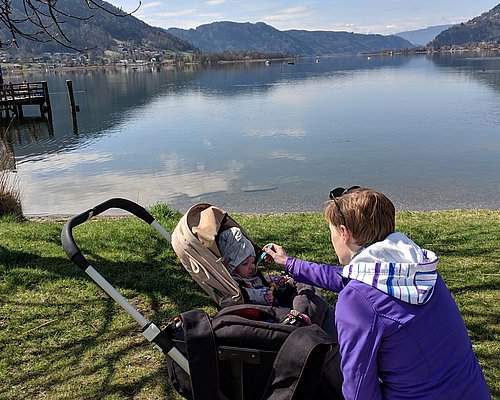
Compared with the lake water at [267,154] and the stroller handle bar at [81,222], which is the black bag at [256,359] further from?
the lake water at [267,154]

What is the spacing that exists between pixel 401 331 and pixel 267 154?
54.6 feet

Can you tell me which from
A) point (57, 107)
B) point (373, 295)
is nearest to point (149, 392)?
point (373, 295)

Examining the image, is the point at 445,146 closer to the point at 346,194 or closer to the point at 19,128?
the point at 346,194

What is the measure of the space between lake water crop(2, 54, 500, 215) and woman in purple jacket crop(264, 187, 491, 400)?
379 inches

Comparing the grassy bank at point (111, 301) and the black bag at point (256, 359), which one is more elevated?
the black bag at point (256, 359)

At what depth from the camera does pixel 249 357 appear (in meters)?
2.57

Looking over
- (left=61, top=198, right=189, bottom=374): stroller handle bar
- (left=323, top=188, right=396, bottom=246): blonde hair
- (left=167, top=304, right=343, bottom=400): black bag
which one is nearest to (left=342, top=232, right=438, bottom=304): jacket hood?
(left=323, top=188, right=396, bottom=246): blonde hair

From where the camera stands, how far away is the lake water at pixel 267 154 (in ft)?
43.7

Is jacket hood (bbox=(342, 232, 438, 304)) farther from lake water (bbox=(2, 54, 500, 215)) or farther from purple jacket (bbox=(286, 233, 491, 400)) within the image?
lake water (bbox=(2, 54, 500, 215))

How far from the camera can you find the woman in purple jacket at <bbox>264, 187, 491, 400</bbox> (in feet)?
6.55

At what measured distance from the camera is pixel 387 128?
22922 mm

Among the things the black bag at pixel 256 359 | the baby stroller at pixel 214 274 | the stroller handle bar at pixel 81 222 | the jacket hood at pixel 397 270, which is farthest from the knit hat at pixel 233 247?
the jacket hood at pixel 397 270

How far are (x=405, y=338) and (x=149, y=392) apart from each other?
6.70 feet

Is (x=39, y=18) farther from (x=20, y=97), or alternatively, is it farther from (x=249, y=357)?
(x=20, y=97)
